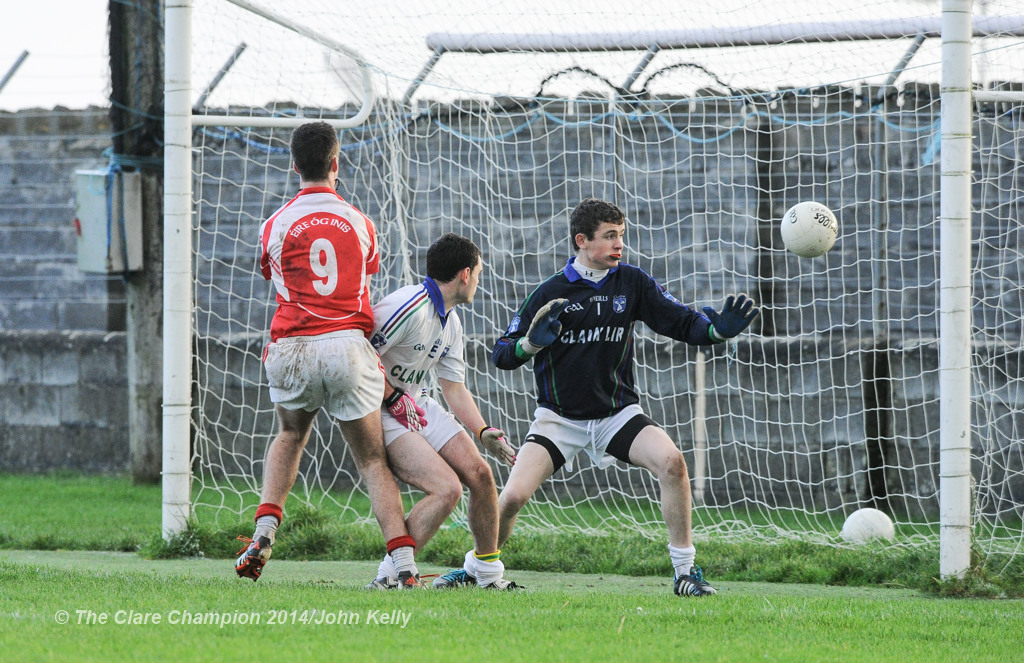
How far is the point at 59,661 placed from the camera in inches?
133

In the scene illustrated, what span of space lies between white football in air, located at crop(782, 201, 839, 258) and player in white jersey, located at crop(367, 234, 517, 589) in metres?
1.67

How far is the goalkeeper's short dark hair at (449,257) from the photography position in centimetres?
537

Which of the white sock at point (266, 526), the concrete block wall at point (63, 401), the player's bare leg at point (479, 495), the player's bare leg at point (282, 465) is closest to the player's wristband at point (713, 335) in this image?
the player's bare leg at point (479, 495)

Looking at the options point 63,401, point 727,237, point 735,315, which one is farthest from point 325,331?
point 63,401

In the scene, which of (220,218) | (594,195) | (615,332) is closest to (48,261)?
(220,218)

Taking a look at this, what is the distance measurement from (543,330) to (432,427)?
744 mm

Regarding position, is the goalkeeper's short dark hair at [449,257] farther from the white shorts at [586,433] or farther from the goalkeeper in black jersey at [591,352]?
the white shorts at [586,433]

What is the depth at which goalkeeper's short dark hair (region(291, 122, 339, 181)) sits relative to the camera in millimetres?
5211

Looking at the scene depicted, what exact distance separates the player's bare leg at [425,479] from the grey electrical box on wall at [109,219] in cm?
499

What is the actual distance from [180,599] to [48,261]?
7.64m

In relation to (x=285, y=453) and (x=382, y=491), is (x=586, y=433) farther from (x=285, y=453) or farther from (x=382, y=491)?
(x=285, y=453)

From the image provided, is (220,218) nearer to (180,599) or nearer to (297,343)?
(297,343)

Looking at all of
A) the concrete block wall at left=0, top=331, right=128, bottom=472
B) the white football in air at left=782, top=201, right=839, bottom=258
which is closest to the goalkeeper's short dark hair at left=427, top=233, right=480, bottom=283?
the white football in air at left=782, top=201, right=839, bottom=258

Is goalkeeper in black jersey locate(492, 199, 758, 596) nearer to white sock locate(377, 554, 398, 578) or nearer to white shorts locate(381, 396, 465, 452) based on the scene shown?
white shorts locate(381, 396, 465, 452)
